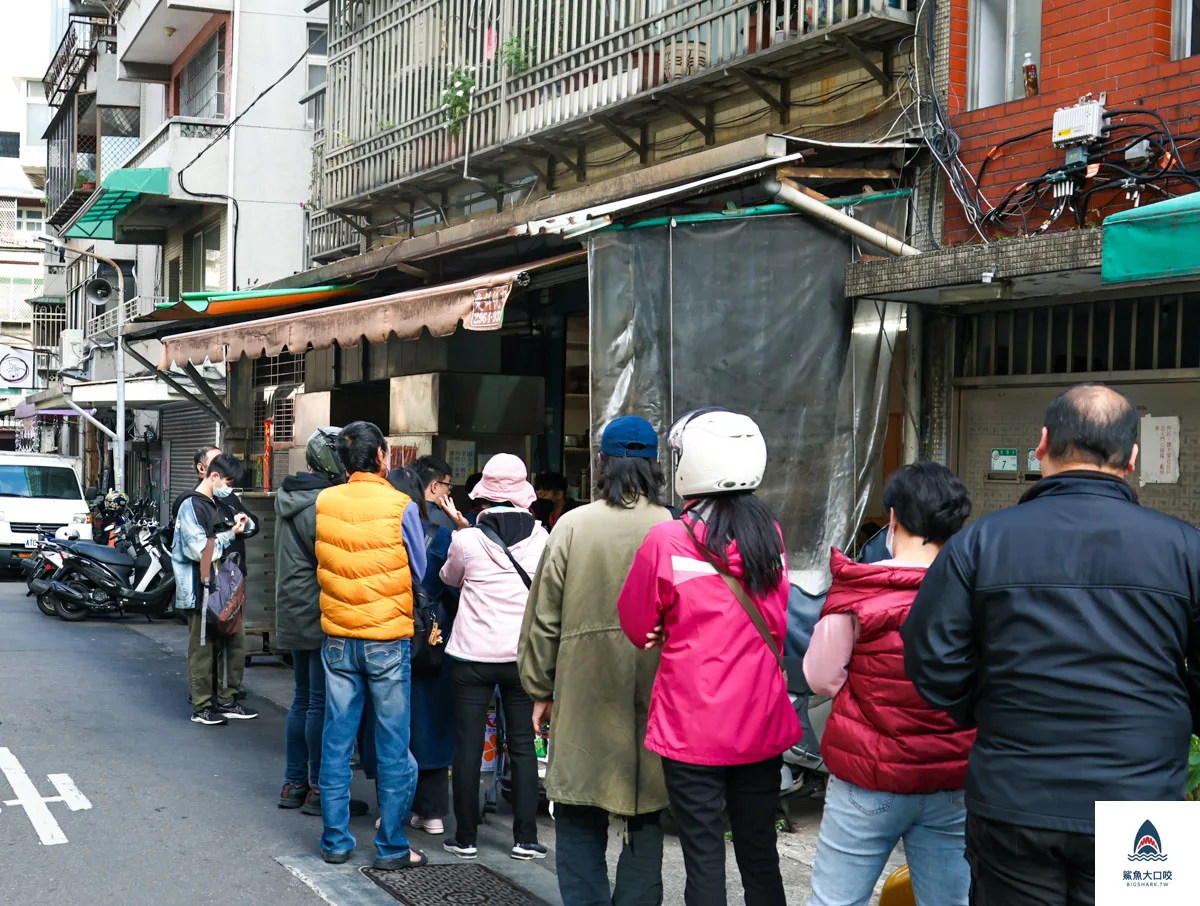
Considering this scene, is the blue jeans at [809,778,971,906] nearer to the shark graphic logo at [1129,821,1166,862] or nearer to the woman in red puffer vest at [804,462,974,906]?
the woman in red puffer vest at [804,462,974,906]

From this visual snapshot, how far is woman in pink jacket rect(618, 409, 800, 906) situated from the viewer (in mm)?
4043

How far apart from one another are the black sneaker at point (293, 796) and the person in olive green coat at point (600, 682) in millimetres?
2602

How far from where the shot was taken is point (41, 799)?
6.83 metres

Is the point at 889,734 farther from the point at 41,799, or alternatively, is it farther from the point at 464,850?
the point at 41,799

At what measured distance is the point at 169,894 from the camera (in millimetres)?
5387

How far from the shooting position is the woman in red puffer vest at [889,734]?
143 inches

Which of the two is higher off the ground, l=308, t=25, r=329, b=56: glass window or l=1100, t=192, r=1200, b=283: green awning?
l=308, t=25, r=329, b=56: glass window

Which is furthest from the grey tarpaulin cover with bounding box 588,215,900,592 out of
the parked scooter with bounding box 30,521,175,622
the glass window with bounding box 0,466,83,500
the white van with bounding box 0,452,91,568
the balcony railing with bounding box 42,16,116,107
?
the balcony railing with bounding box 42,16,116,107

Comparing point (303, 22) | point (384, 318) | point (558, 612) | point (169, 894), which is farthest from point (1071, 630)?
point (303, 22)

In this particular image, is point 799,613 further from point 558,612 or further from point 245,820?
point 245,820

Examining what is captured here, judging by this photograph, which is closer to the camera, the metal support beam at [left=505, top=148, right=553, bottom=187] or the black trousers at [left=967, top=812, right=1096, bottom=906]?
the black trousers at [left=967, top=812, right=1096, bottom=906]

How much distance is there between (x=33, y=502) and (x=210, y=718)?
42.8 ft

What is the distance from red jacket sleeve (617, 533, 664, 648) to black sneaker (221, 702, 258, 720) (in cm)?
592

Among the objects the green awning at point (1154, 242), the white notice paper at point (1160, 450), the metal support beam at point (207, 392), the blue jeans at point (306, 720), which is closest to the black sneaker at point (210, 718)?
the blue jeans at point (306, 720)
